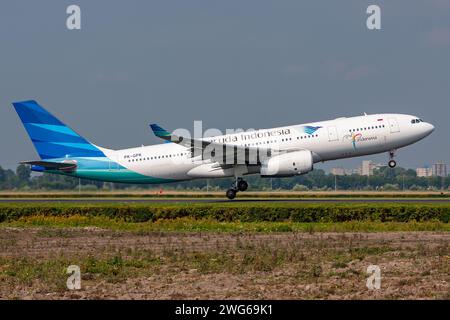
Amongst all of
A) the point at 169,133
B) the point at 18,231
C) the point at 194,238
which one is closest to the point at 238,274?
the point at 194,238

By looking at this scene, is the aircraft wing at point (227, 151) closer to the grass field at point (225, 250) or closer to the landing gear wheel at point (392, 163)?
the landing gear wheel at point (392, 163)

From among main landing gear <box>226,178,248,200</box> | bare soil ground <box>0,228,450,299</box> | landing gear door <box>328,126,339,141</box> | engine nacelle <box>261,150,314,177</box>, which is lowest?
bare soil ground <box>0,228,450,299</box>

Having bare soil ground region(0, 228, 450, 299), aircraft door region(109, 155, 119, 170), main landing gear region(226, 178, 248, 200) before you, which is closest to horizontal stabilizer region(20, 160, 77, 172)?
aircraft door region(109, 155, 119, 170)

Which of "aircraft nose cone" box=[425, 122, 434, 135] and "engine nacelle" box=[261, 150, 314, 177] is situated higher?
"aircraft nose cone" box=[425, 122, 434, 135]

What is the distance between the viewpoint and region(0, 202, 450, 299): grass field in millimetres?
21562

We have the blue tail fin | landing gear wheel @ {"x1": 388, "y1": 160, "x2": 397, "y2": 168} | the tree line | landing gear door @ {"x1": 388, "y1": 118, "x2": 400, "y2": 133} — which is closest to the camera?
landing gear door @ {"x1": 388, "y1": 118, "x2": 400, "y2": 133}

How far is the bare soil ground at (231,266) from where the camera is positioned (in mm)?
21109

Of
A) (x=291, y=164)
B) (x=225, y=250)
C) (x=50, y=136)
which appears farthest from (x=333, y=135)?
(x=225, y=250)

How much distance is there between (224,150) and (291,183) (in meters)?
70.3

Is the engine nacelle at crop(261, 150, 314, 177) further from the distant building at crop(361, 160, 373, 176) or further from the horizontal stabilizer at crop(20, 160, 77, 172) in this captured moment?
the distant building at crop(361, 160, 373, 176)

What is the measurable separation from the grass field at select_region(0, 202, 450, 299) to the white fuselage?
42.6ft

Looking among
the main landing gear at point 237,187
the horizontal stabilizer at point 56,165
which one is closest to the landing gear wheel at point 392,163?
the main landing gear at point 237,187

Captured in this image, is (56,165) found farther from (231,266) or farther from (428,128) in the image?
(231,266)

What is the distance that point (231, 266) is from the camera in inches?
971
